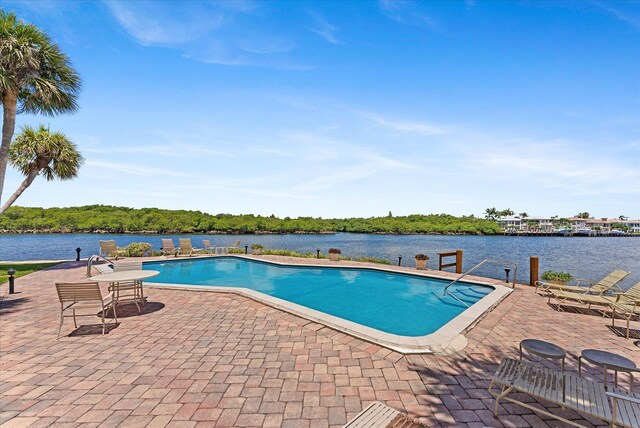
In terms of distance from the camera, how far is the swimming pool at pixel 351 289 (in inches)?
264

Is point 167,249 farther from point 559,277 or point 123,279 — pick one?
point 559,277

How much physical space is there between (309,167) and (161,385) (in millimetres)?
19915

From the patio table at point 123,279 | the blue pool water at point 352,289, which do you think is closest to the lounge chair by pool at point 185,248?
the blue pool water at point 352,289

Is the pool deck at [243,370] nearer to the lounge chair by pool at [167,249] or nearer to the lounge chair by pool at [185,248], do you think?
the lounge chair by pool at [185,248]

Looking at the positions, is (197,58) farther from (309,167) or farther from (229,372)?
(309,167)

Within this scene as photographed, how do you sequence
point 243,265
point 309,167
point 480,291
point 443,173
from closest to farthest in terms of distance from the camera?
point 480,291
point 243,265
point 309,167
point 443,173

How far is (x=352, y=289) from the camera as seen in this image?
9.49 metres

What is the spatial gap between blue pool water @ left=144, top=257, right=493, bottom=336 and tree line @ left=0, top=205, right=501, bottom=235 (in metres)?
69.6

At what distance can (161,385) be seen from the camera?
3123 millimetres

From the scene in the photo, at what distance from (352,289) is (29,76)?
12.7 m

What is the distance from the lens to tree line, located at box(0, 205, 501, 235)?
70438 mm

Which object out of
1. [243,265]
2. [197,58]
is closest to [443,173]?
[243,265]

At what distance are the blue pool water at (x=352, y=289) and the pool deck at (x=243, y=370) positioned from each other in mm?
1814

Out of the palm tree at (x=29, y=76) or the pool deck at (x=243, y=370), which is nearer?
the pool deck at (x=243, y=370)
